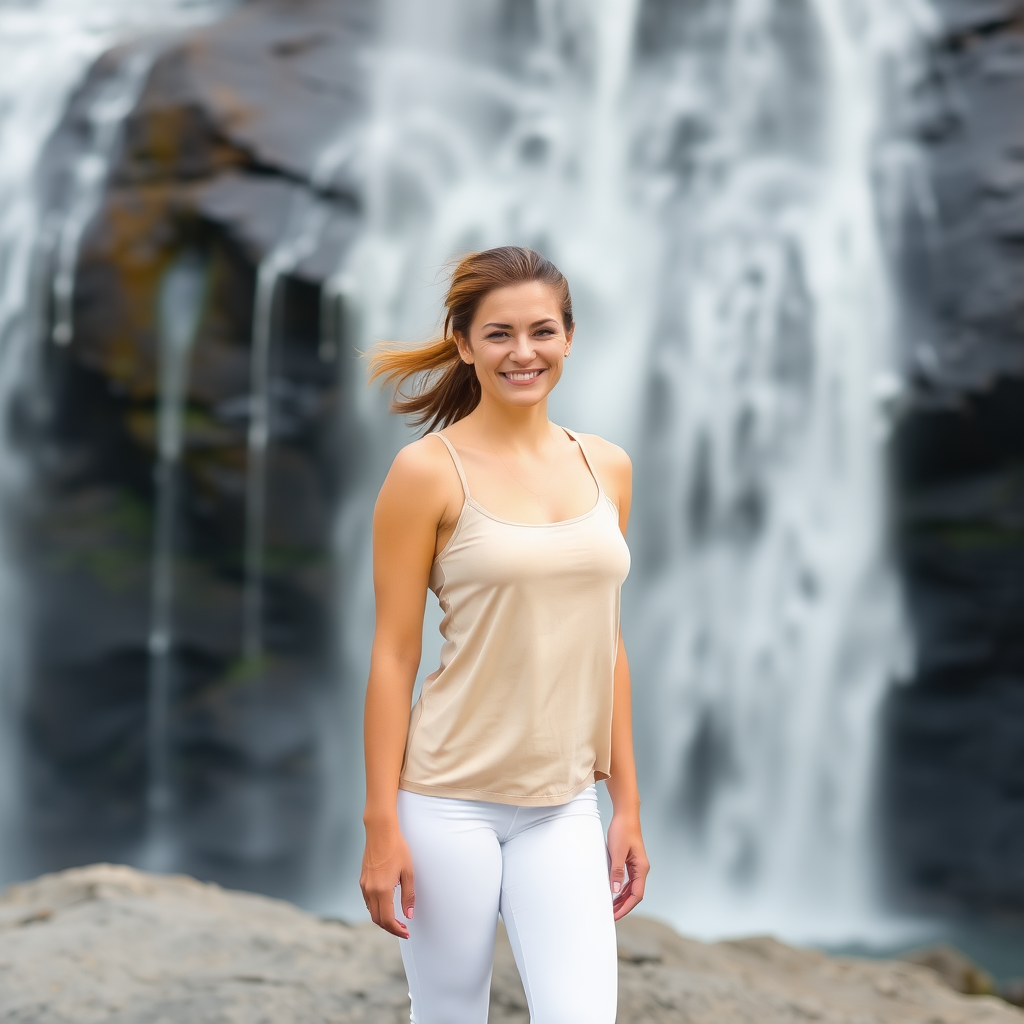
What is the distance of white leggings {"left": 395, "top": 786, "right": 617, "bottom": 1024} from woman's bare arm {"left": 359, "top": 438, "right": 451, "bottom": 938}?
0.14ft

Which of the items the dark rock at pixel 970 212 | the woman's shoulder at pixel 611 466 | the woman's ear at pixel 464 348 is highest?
the dark rock at pixel 970 212

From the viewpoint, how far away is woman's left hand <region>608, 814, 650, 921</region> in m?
2.02

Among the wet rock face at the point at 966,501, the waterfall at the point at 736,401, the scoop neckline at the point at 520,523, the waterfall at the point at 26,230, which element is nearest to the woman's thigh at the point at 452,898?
the scoop neckline at the point at 520,523

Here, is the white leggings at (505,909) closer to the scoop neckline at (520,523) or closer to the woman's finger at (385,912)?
the woman's finger at (385,912)

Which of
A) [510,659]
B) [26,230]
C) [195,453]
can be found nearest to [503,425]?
[510,659]

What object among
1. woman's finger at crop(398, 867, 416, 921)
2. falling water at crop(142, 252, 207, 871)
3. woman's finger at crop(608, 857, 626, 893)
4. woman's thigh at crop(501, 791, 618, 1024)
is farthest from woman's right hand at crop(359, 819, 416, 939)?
falling water at crop(142, 252, 207, 871)

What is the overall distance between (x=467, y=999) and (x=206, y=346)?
6532 mm

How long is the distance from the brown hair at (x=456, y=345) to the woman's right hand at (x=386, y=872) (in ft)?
2.32

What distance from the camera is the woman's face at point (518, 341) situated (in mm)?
1873

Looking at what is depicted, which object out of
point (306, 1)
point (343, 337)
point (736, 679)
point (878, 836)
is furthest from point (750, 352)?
point (306, 1)

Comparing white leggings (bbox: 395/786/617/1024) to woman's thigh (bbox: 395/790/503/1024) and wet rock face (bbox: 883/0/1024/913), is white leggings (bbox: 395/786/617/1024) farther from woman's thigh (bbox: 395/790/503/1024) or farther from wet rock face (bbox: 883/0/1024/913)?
wet rock face (bbox: 883/0/1024/913)

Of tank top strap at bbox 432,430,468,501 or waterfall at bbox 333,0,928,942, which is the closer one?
tank top strap at bbox 432,430,468,501

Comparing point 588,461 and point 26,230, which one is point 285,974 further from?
point 26,230

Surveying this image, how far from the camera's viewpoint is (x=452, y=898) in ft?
5.95
